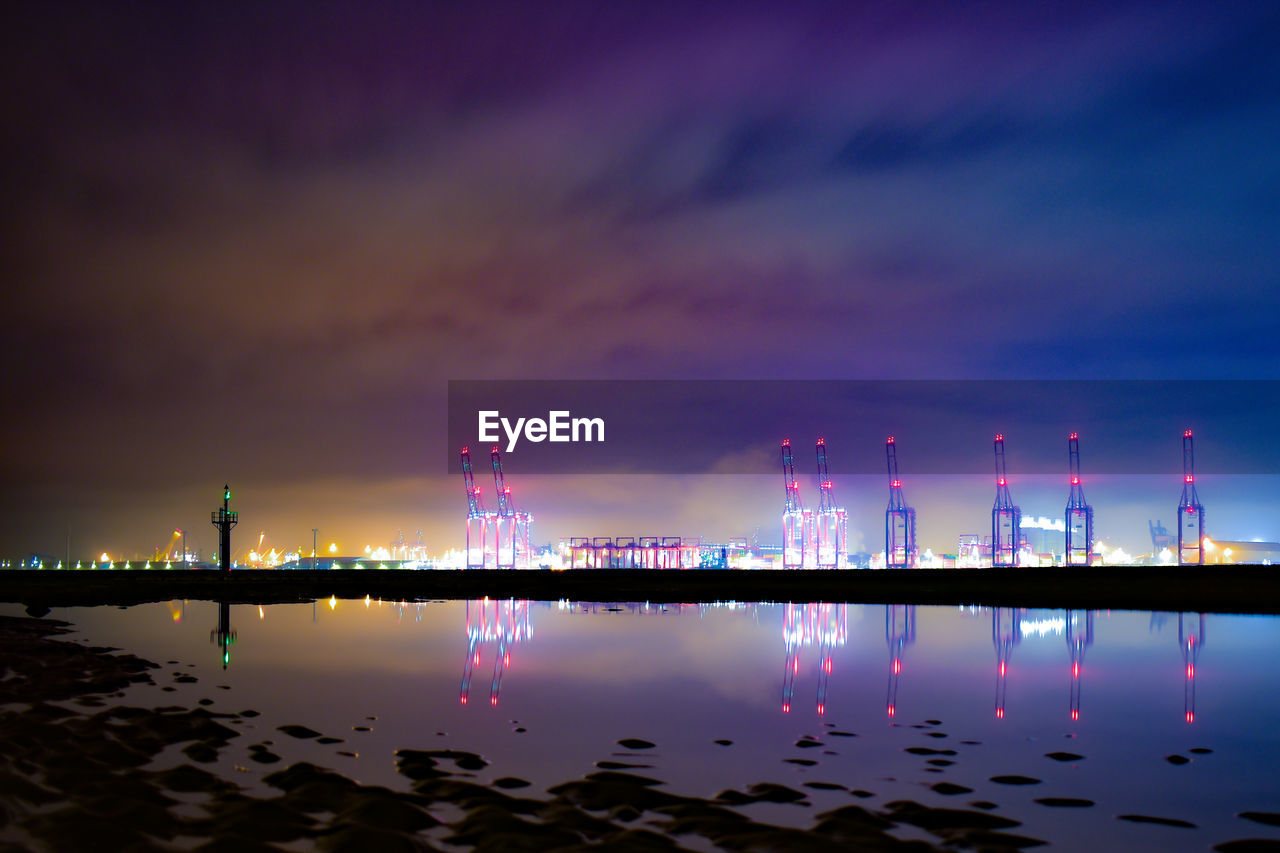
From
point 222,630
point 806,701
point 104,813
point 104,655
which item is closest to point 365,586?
point 222,630

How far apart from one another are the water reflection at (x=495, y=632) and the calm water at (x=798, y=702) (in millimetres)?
142

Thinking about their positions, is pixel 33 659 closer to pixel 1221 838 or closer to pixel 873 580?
pixel 1221 838

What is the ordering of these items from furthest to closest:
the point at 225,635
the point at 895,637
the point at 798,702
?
the point at 895,637, the point at 225,635, the point at 798,702

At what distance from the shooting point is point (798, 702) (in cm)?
1834

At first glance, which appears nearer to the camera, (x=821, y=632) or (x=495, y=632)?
(x=495, y=632)

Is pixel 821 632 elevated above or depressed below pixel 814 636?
below

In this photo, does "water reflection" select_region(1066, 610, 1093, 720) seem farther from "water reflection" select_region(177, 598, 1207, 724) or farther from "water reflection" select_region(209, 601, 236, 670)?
"water reflection" select_region(209, 601, 236, 670)

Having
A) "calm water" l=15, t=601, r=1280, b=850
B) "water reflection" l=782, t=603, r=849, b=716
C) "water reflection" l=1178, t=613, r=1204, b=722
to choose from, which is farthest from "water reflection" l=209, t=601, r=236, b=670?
"water reflection" l=1178, t=613, r=1204, b=722

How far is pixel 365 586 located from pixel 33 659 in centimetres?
6006

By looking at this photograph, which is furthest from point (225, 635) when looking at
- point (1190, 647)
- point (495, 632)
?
point (1190, 647)

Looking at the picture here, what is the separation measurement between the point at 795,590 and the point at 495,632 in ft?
136

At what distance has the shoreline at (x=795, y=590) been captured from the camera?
2224 inches

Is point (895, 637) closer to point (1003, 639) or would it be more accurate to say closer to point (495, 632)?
point (1003, 639)

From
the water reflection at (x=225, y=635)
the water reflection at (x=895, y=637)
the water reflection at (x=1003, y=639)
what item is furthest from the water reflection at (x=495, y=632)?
the water reflection at (x=1003, y=639)
